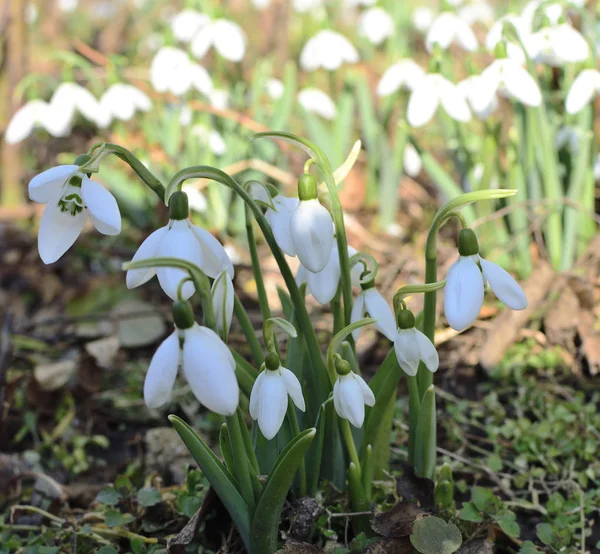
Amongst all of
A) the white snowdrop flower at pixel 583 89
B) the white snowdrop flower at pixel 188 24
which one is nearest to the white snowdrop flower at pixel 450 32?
the white snowdrop flower at pixel 583 89

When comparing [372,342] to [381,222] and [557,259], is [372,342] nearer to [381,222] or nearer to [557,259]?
[557,259]

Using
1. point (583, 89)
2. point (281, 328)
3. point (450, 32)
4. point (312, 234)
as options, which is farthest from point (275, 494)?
point (450, 32)

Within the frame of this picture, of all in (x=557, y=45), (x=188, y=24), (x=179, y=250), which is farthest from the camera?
(x=188, y=24)

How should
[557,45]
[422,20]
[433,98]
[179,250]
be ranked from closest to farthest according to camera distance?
1. [179,250]
2. [433,98]
3. [557,45]
4. [422,20]

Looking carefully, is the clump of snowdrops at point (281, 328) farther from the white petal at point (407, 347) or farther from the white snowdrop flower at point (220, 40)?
the white snowdrop flower at point (220, 40)

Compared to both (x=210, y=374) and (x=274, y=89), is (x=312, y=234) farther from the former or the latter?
(x=274, y=89)

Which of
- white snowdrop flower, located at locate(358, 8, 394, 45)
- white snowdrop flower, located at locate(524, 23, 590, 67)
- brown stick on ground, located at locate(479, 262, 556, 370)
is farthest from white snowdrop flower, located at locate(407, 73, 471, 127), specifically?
white snowdrop flower, located at locate(358, 8, 394, 45)
